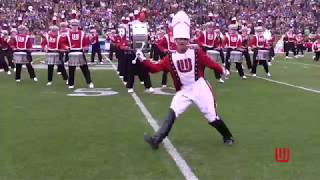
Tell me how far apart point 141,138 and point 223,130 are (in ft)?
4.28

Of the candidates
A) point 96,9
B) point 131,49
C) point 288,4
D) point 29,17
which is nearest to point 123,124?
point 131,49

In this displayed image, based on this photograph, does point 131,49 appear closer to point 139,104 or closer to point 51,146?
point 139,104

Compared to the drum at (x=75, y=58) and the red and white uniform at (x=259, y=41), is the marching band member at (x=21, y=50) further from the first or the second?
the red and white uniform at (x=259, y=41)

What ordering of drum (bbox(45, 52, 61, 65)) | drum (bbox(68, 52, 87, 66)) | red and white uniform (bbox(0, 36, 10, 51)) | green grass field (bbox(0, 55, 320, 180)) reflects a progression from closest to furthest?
green grass field (bbox(0, 55, 320, 180)), drum (bbox(68, 52, 87, 66)), drum (bbox(45, 52, 61, 65)), red and white uniform (bbox(0, 36, 10, 51))

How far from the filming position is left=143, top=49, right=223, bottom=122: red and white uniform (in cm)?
796

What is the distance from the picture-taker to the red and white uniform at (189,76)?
796 centimetres

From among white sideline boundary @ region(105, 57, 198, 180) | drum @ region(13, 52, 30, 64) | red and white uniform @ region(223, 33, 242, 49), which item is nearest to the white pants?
white sideline boundary @ region(105, 57, 198, 180)

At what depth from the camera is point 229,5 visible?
188 ft

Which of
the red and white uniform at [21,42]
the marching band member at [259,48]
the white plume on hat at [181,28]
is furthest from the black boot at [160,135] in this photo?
the marching band member at [259,48]

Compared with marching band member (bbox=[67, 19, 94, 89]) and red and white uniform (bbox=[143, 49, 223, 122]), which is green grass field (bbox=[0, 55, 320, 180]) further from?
marching band member (bbox=[67, 19, 94, 89])

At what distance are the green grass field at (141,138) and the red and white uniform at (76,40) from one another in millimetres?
2339

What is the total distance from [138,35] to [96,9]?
40.4m

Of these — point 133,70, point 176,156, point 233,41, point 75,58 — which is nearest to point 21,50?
point 75,58

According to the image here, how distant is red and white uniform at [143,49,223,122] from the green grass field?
1.89 ft
